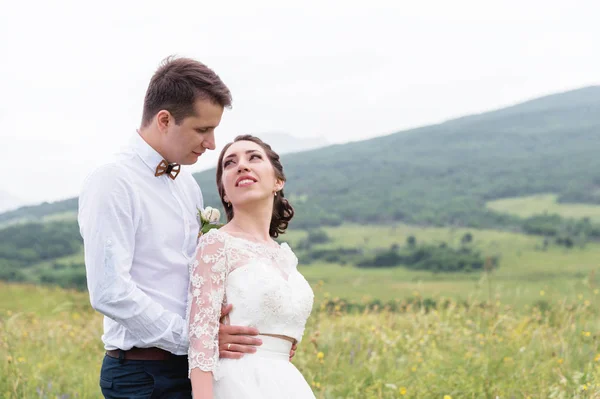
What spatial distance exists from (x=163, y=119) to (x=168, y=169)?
0.84ft

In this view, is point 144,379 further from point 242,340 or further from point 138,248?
point 138,248

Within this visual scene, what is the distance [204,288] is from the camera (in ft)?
9.96

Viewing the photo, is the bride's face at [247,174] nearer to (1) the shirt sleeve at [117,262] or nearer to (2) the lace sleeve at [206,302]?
(2) the lace sleeve at [206,302]

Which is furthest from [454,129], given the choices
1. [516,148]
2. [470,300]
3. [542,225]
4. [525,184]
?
[470,300]

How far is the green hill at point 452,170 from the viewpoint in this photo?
12194 centimetres

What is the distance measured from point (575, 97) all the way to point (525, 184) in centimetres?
7220

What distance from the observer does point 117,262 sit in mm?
2879

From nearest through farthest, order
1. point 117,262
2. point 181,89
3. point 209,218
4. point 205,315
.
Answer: point 117,262 < point 205,315 < point 181,89 < point 209,218

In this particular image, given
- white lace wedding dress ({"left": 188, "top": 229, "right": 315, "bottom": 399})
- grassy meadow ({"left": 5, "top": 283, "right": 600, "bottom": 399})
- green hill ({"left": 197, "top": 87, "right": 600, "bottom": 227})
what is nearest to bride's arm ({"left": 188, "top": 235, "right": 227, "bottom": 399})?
white lace wedding dress ({"left": 188, "top": 229, "right": 315, "bottom": 399})

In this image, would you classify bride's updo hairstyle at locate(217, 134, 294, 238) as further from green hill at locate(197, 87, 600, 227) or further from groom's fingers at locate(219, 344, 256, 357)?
green hill at locate(197, 87, 600, 227)

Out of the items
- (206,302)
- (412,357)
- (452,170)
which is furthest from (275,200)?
(452,170)

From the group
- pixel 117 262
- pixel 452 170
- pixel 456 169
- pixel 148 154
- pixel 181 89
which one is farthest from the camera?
pixel 456 169

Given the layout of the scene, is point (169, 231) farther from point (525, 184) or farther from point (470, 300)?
point (525, 184)

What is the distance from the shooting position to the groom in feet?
9.52
